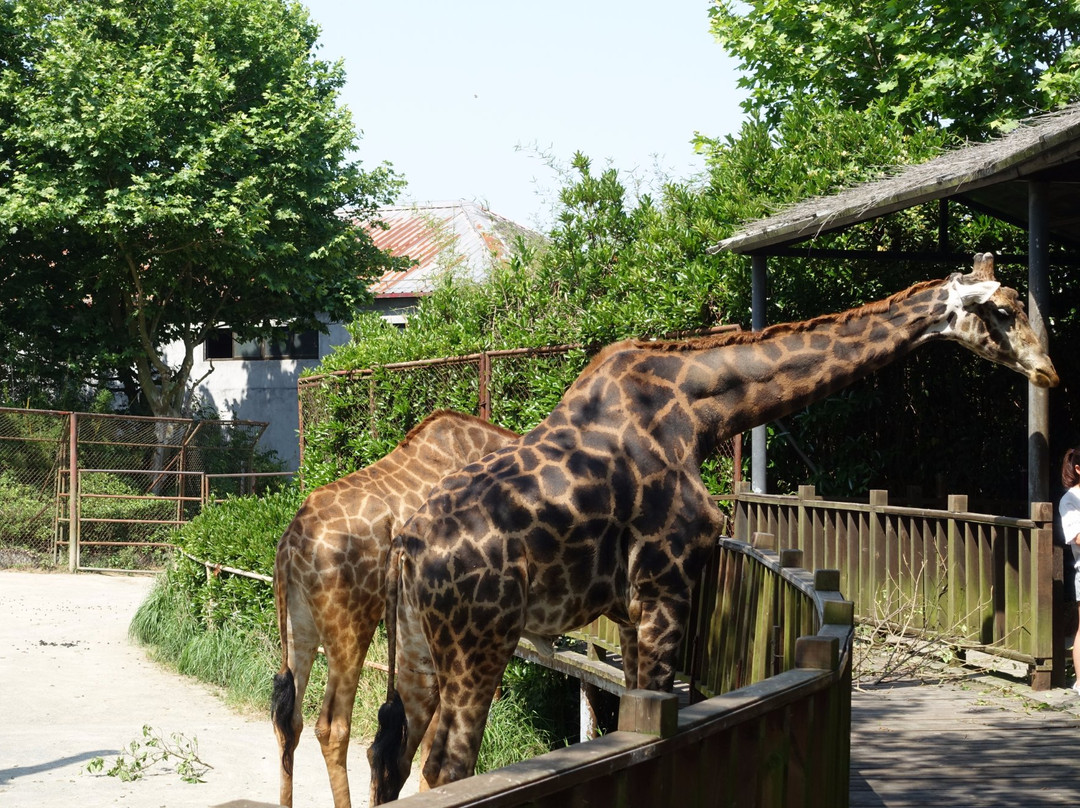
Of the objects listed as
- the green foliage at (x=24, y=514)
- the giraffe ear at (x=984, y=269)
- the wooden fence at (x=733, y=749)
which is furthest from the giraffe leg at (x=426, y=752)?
the green foliage at (x=24, y=514)

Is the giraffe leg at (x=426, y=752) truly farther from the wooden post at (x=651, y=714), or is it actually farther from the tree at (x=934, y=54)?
the tree at (x=934, y=54)

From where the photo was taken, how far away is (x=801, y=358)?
20.0 feet

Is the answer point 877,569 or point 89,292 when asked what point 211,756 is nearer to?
point 877,569

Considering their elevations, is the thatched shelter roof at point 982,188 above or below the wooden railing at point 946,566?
above

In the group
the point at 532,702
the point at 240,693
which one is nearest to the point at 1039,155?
the point at 532,702

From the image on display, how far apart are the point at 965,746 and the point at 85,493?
1846 centimetres

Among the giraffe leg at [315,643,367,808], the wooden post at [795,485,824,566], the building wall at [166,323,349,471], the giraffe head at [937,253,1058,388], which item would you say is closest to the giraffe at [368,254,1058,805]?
the giraffe head at [937,253,1058,388]

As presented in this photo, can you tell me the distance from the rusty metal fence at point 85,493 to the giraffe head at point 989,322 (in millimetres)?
15922

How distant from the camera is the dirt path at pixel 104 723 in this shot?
9.34 metres

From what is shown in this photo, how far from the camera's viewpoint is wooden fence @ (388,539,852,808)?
2.52 m

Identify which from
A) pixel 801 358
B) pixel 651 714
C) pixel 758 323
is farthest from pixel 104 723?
pixel 651 714

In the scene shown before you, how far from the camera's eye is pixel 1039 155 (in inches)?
308

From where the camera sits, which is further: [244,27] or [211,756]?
[244,27]

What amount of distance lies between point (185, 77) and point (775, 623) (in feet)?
70.1
